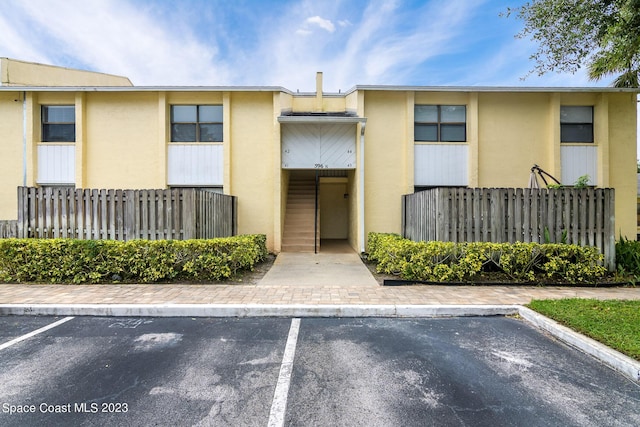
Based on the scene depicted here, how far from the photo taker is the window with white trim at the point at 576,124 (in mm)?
10586

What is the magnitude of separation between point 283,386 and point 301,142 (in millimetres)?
8832

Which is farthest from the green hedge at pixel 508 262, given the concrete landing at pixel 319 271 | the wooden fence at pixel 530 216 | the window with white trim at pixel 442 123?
the window with white trim at pixel 442 123

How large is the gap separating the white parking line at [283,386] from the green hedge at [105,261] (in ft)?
10.9

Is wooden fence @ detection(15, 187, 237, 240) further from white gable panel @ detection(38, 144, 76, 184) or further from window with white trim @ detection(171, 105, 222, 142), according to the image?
window with white trim @ detection(171, 105, 222, 142)

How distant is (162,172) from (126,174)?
4.58 ft

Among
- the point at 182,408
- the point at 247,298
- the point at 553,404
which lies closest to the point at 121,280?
the point at 247,298

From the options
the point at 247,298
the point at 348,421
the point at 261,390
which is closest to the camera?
the point at 348,421

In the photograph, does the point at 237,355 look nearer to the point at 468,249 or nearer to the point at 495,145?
the point at 468,249

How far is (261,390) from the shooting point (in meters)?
2.67

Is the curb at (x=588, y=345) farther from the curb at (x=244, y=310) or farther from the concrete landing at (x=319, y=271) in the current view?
the concrete landing at (x=319, y=271)

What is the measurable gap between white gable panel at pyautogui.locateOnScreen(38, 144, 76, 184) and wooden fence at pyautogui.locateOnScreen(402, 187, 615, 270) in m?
12.4

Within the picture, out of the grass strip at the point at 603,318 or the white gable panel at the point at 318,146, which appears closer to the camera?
the grass strip at the point at 603,318

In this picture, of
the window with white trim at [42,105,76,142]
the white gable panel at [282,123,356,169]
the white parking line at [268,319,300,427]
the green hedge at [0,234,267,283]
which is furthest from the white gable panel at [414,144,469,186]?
the window with white trim at [42,105,76,142]

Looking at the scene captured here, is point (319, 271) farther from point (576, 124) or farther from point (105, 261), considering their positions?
point (576, 124)
